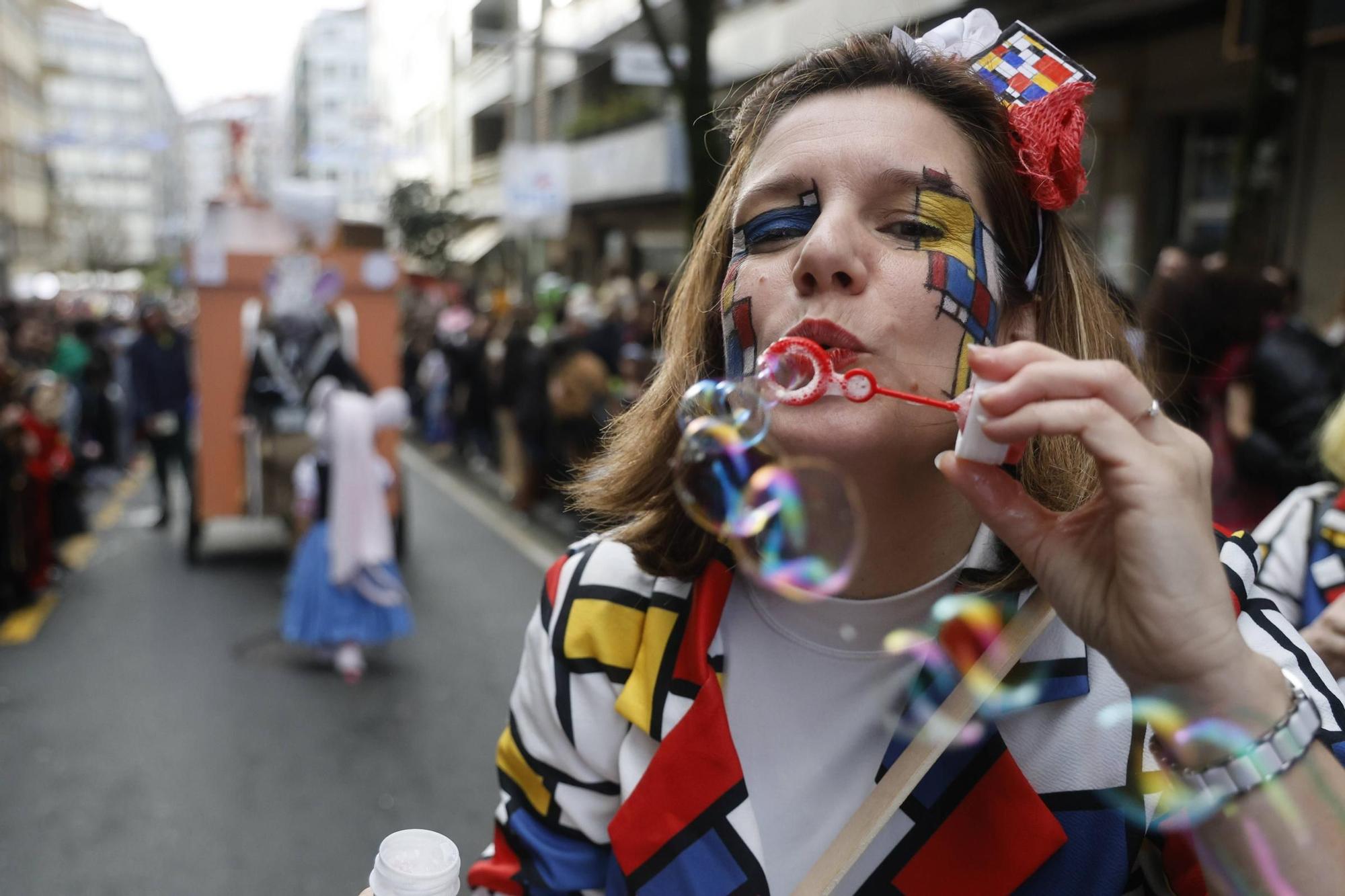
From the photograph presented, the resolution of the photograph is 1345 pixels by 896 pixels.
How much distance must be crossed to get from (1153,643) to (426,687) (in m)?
4.90

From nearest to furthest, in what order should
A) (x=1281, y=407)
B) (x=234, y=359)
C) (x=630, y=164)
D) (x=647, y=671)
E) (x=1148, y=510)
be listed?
(x=1148, y=510) → (x=647, y=671) → (x=1281, y=407) → (x=234, y=359) → (x=630, y=164)

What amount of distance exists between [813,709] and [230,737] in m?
4.04


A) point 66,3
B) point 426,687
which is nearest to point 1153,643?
point 426,687

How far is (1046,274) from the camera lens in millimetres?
1499

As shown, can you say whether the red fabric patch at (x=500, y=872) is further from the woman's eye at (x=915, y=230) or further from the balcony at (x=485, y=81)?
the balcony at (x=485, y=81)

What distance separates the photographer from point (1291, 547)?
214cm

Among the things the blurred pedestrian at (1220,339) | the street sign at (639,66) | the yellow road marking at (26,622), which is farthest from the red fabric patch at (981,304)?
the street sign at (639,66)

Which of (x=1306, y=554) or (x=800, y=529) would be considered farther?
(x=1306, y=554)

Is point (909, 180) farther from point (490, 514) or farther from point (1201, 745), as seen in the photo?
point (490, 514)

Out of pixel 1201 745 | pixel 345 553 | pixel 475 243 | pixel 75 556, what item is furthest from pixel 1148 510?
pixel 475 243

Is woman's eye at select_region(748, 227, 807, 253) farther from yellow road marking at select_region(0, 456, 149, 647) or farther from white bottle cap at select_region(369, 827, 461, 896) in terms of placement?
yellow road marking at select_region(0, 456, 149, 647)

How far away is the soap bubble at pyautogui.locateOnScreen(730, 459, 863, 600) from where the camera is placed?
1.34 m

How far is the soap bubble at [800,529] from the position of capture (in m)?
1.34

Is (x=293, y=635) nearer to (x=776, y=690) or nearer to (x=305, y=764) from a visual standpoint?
(x=305, y=764)
